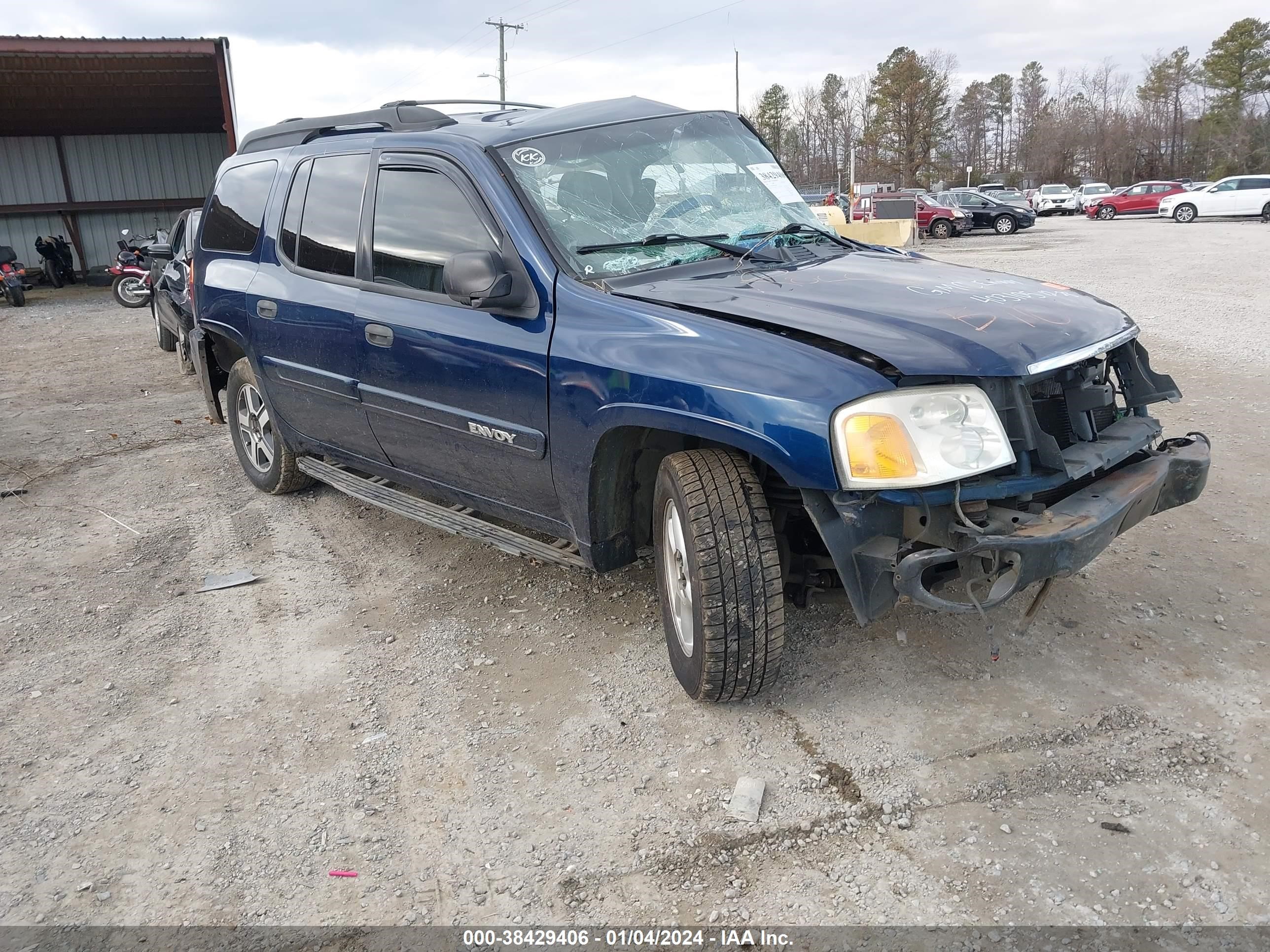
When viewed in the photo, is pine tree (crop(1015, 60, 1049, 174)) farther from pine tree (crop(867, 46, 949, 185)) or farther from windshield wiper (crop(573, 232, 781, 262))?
windshield wiper (crop(573, 232, 781, 262))

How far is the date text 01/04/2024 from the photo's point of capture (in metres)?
2.33

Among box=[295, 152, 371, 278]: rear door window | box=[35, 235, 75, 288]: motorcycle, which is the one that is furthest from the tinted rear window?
box=[35, 235, 75, 288]: motorcycle

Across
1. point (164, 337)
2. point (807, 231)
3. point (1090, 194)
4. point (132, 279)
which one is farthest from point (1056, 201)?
point (807, 231)

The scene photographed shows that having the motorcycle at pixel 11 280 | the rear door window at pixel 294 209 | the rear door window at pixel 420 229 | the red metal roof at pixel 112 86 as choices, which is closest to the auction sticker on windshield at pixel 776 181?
the rear door window at pixel 420 229

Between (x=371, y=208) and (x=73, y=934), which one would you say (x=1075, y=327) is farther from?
(x=73, y=934)

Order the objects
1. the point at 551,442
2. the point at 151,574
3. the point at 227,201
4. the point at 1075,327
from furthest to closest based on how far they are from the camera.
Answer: the point at 227,201, the point at 151,574, the point at 551,442, the point at 1075,327

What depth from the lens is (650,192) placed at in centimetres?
384

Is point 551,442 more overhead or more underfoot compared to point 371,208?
more underfoot

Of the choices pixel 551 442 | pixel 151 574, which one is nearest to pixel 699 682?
pixel 551 442

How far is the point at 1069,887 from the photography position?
2396mm

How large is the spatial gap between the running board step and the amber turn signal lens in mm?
1259

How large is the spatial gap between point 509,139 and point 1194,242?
22.9 meters

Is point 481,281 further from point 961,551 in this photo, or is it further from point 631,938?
point 631,938

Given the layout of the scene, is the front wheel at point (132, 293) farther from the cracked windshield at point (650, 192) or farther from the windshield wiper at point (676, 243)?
the windshield wiper at point (676, 243)
